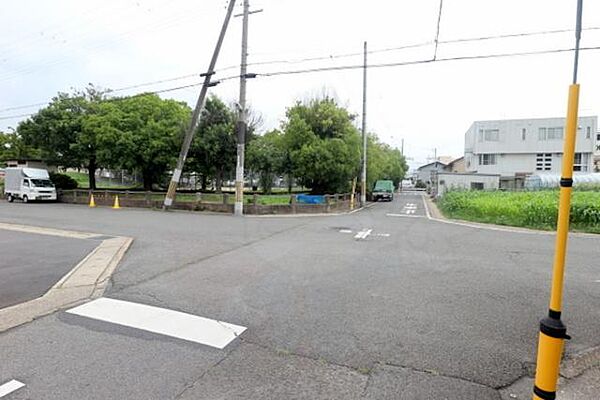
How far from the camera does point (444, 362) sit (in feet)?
10.8

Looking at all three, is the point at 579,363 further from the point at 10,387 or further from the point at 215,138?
the point at 215,138

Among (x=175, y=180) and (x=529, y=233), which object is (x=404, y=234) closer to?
(x=529, y=233)

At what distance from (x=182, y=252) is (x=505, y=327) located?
6492mm

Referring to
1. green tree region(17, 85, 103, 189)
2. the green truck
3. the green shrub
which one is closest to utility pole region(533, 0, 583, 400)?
green tree region(17, 85, 103, 189)

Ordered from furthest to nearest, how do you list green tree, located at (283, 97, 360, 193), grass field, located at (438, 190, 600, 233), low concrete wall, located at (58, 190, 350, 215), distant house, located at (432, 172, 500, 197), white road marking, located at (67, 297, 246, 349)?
distant house, located at (432, 172, 500, 197) < green tree, located at (283, 97, 360, 193) < low concrete wall, located at (58, 190, 350, 215) < grass field, located at (438, 190, 600, 233) < white road marking, located at (67, 297, 246, 349)

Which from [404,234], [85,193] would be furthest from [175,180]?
[404,234]

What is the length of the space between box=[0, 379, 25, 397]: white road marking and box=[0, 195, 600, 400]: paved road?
61 mm

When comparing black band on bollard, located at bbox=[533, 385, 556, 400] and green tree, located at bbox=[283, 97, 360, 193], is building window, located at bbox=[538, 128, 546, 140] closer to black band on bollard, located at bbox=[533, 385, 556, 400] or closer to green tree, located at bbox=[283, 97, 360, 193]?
green tree, located at bbox=[283, 97, 360, 193]

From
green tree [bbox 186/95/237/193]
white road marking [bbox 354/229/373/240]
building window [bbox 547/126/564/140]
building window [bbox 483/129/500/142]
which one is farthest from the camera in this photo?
building window [bbox 483/129/500/142]

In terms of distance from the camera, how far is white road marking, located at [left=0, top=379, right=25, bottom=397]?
276 cm

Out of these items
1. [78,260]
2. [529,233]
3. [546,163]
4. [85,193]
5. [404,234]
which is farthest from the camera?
[546,163]

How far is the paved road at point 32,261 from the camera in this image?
211 inches

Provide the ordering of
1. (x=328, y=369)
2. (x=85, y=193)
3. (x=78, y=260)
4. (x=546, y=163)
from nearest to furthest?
(x=328, y=369) → (x=78, y=260) → (x=85, y=193) → (x=546, y=163)

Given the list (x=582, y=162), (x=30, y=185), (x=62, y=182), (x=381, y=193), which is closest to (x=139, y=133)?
Result: (x=30, y=185)
